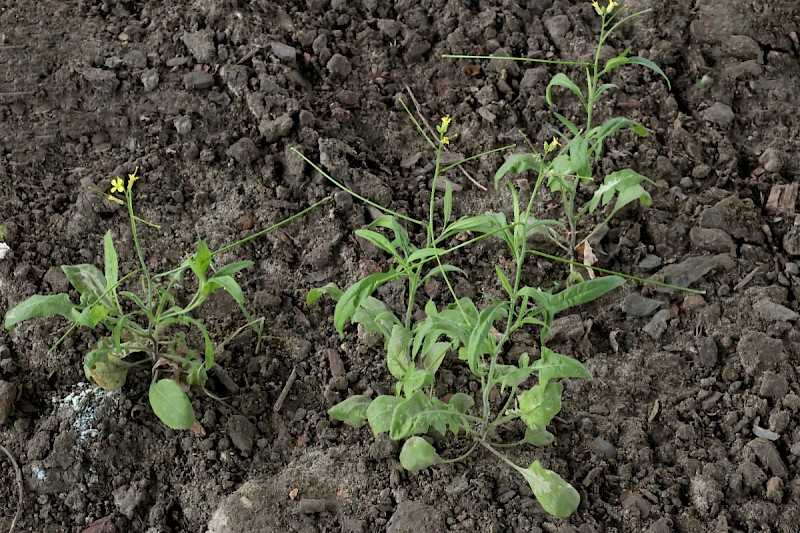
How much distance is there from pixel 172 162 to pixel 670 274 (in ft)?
6.02

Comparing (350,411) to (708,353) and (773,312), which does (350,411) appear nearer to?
(708,353)

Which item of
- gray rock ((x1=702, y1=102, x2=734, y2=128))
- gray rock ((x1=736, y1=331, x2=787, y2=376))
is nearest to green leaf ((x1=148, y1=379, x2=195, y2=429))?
gray rock ((x1=736, y1=331, x2=787, y2=376))

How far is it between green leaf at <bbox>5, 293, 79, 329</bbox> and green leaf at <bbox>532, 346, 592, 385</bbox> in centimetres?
126

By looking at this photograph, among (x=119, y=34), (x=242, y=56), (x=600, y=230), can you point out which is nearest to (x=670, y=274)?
(x=600, y=230)

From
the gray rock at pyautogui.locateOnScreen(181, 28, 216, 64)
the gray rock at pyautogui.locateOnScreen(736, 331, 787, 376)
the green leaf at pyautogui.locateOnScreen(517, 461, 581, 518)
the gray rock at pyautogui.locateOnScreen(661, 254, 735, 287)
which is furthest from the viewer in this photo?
the gray rock at pyautogui.locateOnScreen(181, 28, 216, 64)

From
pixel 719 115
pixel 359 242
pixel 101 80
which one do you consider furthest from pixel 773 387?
pixel 101 80

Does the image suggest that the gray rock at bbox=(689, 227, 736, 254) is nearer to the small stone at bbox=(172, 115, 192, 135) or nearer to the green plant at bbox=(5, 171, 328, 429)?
the green plant at bbox=(5, 171, 328, 429)

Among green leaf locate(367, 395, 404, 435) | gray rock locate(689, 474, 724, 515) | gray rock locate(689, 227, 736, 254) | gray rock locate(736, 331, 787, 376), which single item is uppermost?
green leaf locate(367, 395, 404, 435)

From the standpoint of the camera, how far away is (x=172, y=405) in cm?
244

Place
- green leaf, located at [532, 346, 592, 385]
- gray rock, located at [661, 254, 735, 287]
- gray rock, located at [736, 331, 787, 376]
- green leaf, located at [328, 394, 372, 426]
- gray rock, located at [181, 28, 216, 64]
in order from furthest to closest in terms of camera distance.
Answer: gray rock, located at [181, 28, 216, 64]
gray rock, located at [661, 254, 735, 287]
gray rock, located at [736, 331, 787, 376]
green leaf, located at [328, 394, 372, 426]
green leaf, located at [532, 346, 592, 385]

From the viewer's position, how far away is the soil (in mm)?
2457

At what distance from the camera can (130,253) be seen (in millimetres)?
2980

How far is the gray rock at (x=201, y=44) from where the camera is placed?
345cm

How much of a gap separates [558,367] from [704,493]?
620 mm
